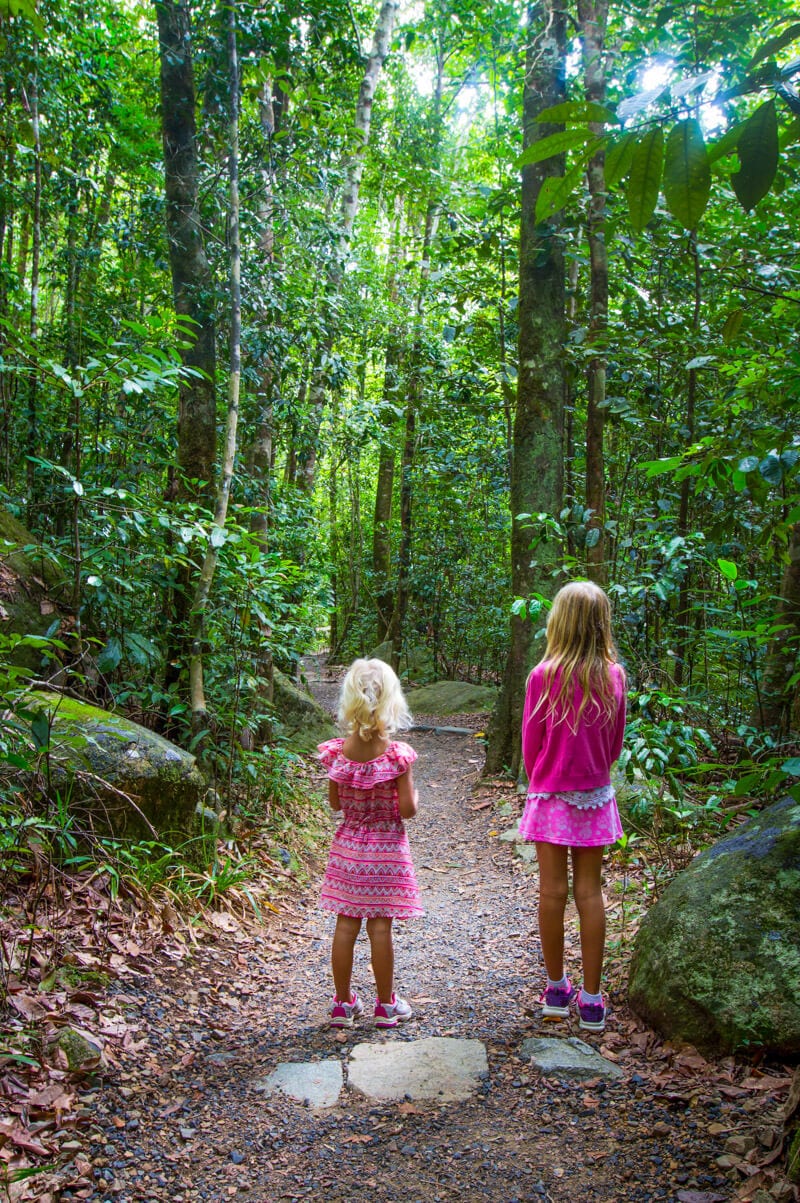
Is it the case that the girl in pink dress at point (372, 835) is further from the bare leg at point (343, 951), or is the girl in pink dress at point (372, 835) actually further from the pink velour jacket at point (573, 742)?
the pink velour jacket at point (573, 742)

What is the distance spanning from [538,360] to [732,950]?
543 centimetres

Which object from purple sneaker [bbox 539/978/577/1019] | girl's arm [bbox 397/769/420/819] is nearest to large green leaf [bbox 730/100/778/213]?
girl's arm [bbox 397/769/420/819]

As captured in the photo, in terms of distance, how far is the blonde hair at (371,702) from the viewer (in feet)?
10.8

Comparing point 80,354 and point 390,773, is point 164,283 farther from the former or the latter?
point 390,773

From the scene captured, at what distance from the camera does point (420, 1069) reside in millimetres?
2908

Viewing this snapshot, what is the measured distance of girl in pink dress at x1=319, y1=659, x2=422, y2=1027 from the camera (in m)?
3.32

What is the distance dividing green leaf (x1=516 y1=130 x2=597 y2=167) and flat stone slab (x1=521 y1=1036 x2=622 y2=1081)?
286 cm

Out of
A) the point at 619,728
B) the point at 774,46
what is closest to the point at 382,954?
the point at 619,728

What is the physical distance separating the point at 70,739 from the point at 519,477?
5.12 meters

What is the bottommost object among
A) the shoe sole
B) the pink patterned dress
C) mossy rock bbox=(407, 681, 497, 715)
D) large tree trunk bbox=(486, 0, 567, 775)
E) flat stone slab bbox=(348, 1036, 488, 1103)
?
flat stone slab bbox=(348, 1036, 488, 1103)

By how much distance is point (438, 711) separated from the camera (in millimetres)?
12133

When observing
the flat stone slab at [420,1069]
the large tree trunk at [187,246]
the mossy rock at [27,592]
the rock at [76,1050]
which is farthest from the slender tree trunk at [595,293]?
the rock at [76,1050]

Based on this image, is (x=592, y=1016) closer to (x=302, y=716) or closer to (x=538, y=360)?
(x=538, y=360)

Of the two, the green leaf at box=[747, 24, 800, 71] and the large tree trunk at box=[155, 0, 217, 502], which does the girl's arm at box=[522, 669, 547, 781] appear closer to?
A: the green leaf at box=[747, 24, 800, 71]
